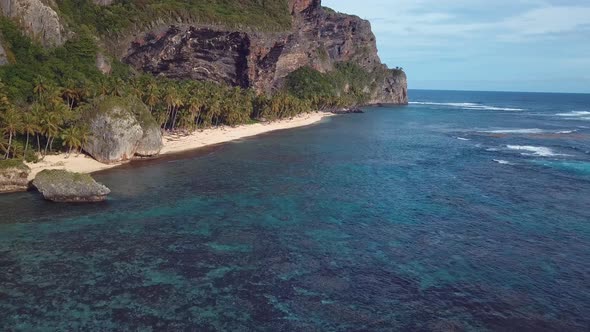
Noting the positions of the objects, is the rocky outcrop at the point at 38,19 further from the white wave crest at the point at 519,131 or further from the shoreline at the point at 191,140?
the white wave crest at the point at 519,131

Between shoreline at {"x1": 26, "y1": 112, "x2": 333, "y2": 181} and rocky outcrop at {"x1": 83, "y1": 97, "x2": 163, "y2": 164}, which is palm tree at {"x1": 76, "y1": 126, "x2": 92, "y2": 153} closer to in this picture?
rocky outcrop at {"x1": 83, "y1": 97, "x2": 163, "y2": 164}

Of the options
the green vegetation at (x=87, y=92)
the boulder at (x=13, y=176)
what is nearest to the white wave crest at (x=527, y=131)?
the green vegetation at (x=87, y=92)

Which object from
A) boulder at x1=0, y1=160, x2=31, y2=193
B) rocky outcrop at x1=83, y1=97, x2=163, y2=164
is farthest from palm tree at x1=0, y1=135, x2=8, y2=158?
rocky outcrop at x1=83, y1=97, x2=163, y2=164

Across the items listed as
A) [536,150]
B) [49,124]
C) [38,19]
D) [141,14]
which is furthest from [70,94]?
[536,150]

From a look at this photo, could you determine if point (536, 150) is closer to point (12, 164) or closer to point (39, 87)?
point (39, 87)

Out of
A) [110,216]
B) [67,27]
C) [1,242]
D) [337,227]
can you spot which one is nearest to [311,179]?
[337,227]

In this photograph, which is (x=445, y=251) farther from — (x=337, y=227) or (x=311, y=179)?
(x=311, y=179)
